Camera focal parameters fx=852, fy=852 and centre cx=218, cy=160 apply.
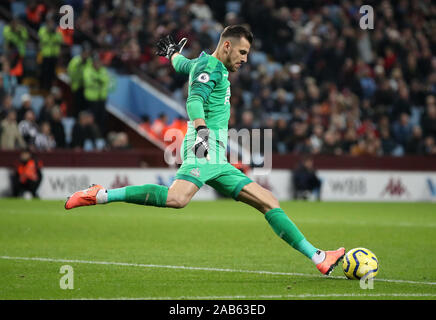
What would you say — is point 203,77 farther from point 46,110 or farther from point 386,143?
point 386,143

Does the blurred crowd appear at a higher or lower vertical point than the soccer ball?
higher

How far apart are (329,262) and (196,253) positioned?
8.06 ft

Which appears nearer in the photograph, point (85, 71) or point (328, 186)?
point (85, 71)

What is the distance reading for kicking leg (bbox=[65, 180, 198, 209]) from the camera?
25.1 feet

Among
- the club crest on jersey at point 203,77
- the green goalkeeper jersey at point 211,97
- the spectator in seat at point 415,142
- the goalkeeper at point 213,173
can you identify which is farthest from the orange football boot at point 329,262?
the spectator in seat at point 415,142

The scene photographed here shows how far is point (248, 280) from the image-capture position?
7773 millimetres

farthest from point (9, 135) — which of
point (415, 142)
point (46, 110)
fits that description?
point (415, 142)

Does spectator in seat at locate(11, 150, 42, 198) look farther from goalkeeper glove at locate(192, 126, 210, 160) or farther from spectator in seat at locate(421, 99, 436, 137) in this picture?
goalkeeper glove at locate(192, 126, 210, 160)

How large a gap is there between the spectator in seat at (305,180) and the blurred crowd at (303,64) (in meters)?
0.99

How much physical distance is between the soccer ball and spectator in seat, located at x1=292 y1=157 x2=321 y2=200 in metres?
14.2

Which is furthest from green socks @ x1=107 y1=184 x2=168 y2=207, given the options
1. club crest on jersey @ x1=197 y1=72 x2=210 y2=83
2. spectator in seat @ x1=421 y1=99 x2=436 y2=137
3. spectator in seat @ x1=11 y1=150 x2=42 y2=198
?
spectator in seat @ x1=421 y1=99 x2=436 y2=137

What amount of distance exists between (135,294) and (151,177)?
575 inches

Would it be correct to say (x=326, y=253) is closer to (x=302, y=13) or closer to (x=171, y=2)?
(x=171, y=2)
